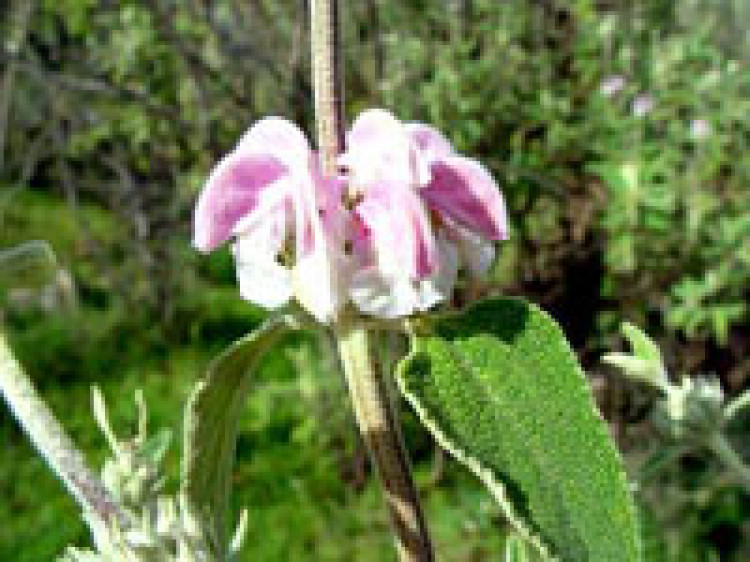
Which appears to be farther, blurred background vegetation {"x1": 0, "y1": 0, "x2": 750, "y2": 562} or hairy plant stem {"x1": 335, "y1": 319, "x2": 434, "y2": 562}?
blurred background vegetation {"x1": 0, "y1": 0, "x2": 750, "y2": 562}

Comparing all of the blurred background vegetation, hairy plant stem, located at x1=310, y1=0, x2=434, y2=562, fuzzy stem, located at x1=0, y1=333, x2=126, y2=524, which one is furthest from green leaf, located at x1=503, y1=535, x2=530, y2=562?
the blurred background vegetation

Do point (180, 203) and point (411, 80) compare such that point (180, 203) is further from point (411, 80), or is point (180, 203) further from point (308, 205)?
point (308, 205)

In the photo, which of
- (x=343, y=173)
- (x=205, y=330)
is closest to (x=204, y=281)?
(x=205, y=330)

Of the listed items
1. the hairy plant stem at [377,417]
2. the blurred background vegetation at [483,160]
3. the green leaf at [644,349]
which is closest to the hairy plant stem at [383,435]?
the hairy plant stem at [377,417]

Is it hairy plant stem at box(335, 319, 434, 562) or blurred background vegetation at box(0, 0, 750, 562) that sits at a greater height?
hairy plant stem at box(335, 319, 434, 562)

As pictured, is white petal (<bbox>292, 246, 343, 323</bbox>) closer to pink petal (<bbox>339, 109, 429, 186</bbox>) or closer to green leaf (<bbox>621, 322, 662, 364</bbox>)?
pink petal (<bbox>339, 109, 429, 186</bbox>)
